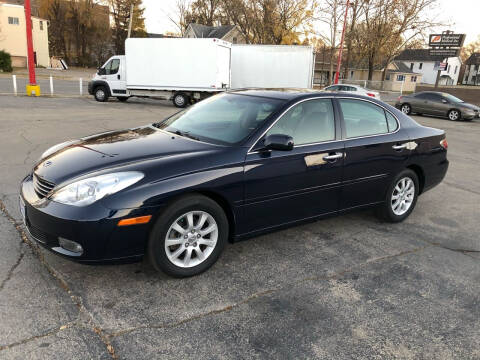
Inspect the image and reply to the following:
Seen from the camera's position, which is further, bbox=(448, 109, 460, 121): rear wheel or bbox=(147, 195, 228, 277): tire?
bbox=(448, 109, 460, 121): rear wheel

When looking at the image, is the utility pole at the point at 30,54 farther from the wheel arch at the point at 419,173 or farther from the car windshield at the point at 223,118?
the wheel arch at the point at 419,173

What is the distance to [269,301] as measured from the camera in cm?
308

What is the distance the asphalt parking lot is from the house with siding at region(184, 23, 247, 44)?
4630 centimetres

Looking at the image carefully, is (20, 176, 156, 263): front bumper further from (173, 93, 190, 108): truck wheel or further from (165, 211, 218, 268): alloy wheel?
(173, 93, 190, 108): truck wheel

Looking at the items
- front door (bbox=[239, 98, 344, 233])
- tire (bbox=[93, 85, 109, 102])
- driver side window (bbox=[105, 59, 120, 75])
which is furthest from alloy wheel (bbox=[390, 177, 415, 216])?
driver side window (bbox=[105, 59, 120, 75])

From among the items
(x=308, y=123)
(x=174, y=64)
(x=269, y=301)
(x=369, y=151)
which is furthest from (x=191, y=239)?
Answer: (x=174, y=64)

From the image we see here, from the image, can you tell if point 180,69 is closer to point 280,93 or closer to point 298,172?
point 280,93

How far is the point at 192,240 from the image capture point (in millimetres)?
3268

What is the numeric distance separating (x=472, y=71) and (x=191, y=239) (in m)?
118

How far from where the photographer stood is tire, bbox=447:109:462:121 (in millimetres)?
19703

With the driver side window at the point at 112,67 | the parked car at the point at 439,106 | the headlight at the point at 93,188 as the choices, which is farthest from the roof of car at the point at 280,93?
the parked car at the point at 439,106

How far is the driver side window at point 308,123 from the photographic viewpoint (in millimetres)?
3789

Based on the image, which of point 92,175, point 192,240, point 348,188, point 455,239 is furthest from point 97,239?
point 455,239


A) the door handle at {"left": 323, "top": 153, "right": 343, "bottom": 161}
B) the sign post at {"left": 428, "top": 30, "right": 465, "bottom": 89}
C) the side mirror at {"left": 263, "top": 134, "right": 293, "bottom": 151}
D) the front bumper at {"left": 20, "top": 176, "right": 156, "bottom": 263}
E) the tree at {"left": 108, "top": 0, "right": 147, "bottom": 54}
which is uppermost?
the tree at {"left": 108, "top": 0, "right": 147, "bottom": 54}
